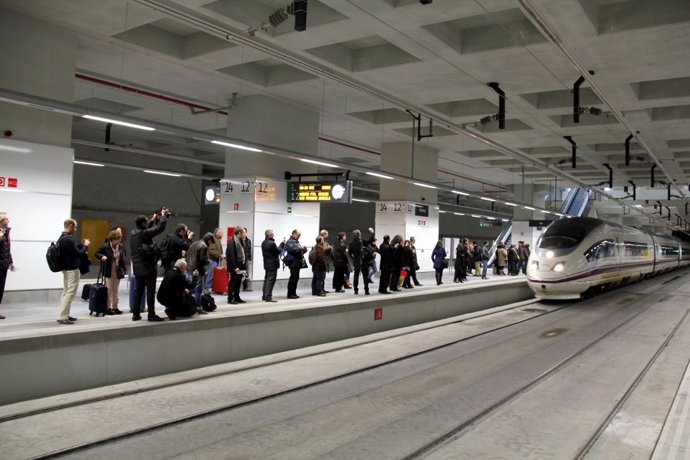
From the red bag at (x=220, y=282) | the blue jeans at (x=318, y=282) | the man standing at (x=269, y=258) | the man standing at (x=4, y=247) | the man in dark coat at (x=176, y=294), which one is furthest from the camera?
the blue jeans at (x=318, y=282)

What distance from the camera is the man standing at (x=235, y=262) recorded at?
11.0 m

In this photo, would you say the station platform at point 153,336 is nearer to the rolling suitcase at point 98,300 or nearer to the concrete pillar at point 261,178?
the rolling suitcase at point 98,300

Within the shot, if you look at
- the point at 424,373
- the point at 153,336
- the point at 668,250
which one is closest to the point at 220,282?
the point at 153,336

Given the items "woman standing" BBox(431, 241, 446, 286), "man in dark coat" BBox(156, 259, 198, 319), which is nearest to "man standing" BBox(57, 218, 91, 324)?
"man in dark coat" BBox(156, 259, 198, 319)

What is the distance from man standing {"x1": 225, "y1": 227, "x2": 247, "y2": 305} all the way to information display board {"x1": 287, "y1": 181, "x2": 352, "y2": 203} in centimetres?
368

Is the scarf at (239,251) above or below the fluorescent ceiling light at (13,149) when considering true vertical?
below

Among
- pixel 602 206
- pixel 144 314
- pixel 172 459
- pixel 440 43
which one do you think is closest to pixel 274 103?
pixel 440 43

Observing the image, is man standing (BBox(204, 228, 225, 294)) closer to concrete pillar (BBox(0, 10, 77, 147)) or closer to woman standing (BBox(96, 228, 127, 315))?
woman standing (BBox(96, 228, 127, 315))

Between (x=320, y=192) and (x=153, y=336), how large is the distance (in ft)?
26.8

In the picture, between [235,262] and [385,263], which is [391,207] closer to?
[385,263]

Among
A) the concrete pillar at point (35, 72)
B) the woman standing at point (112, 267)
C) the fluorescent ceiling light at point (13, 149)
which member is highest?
the concrete pillar at point (35, 72)

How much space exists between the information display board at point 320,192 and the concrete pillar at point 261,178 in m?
0.37

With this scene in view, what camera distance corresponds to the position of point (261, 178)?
15062mm

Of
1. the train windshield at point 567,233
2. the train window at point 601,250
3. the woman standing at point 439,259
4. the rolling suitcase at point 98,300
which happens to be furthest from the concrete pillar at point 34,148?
the train window at point 601,250
